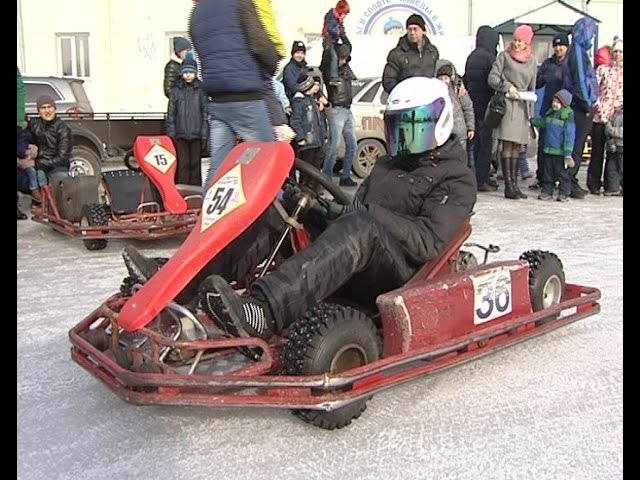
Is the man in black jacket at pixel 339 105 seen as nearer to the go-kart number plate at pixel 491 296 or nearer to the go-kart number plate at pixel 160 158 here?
the go-kart number plate at pixel 160 158

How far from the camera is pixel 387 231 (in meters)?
3.04

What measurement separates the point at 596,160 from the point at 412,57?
2.64 metres

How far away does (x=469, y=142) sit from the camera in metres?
8.37

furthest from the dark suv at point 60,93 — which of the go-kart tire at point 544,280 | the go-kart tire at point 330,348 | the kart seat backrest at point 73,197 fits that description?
the go-kart tire at point 330,348

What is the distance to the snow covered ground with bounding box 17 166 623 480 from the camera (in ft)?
8.25

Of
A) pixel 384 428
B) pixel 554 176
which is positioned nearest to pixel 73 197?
pixel 384 428

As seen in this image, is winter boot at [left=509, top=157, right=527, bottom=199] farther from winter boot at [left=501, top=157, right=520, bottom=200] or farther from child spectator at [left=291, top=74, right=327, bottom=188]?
child spectator at [left=291, top=74, right=327, bottom=188]

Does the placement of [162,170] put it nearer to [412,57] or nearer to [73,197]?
[73,197]

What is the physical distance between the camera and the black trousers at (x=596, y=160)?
335 inches

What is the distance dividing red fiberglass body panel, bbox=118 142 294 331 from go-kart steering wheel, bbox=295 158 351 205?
0.06 meters

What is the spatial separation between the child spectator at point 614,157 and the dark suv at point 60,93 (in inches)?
272

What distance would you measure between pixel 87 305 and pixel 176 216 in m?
1.47
